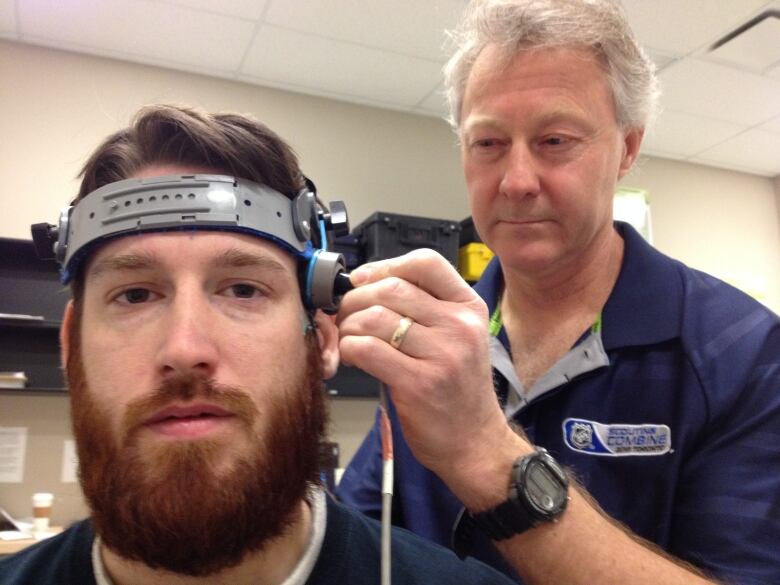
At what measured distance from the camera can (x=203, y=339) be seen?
32.9 inches

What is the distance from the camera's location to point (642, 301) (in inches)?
47.6

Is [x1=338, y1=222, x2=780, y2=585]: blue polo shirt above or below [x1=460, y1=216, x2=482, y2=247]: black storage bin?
below

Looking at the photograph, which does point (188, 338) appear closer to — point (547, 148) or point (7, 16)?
point (547, 148)

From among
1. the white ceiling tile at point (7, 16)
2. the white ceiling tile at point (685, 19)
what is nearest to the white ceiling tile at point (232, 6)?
the white ceiling tile at point (7, 16)

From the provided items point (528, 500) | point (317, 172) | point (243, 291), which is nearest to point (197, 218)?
point (243, 291)

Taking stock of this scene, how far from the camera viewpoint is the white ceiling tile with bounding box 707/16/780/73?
2943 mm

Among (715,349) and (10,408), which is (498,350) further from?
(10,408)

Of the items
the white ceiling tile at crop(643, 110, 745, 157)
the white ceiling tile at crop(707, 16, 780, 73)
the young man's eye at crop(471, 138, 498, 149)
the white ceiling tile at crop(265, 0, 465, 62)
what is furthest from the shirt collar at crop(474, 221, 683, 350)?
the white ceiling tile at crop(643, 110, 745, 157)

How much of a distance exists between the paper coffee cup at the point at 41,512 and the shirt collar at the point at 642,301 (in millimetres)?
2408

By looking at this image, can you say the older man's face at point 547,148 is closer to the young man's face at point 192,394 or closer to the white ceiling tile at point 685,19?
the young man's face at point 192,394

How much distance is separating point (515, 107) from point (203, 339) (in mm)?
717

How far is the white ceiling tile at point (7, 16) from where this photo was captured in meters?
2.71

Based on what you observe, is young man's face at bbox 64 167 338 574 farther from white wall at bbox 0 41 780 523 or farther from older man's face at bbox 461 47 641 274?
white wall at bbox 0 41 780 523

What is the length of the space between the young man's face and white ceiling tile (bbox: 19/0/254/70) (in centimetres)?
221
